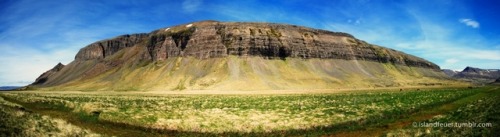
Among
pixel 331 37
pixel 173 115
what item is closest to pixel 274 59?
pixel 331 37

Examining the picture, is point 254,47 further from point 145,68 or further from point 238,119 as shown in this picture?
point 238,119

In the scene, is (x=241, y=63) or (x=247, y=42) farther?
(x=247, y=42)

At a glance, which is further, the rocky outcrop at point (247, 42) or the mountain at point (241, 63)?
the rocky outcrop at point (247, 42)

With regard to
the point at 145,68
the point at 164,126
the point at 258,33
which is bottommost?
the point at 164,126

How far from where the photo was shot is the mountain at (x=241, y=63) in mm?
135000

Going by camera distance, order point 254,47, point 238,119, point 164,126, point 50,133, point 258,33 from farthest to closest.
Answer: point 258,33 → point 254,47 → point 238,119 → point 164,126 → point 50,133

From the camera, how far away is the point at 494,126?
60.0 ft

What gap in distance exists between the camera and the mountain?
13500 cm

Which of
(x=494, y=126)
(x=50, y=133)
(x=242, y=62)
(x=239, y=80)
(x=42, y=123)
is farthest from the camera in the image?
(x=242, y=62)

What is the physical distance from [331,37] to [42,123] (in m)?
185

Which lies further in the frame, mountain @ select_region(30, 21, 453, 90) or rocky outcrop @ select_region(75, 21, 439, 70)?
rocky outcrop @ select_region(75, 21, 439, 70)

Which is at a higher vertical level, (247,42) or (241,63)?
(247,42)

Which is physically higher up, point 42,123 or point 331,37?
point 331,37

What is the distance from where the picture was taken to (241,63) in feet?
482
